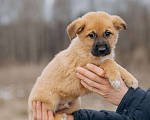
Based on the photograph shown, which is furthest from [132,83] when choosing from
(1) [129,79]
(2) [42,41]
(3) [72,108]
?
(2) [42,41]

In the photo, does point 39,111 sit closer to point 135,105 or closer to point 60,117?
point 60,117

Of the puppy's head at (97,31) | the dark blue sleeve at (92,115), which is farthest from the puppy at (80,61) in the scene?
the dark blue sleeve at (92,115)

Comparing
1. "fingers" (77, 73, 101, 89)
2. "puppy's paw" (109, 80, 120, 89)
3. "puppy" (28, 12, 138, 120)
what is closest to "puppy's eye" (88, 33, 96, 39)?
"puppy" (28, 12, 138, 120)

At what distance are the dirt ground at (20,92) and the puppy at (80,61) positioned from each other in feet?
23.3

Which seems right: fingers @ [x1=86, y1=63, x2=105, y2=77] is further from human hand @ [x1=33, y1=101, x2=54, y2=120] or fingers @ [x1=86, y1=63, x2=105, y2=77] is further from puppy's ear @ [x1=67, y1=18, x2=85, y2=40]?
human hand @ [x1=33, y1=101, x2=54, y2=120]

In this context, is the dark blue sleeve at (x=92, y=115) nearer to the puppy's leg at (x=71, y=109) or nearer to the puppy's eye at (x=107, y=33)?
the puppy's leg at (x=71, y=109)

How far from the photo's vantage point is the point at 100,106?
34.2ft

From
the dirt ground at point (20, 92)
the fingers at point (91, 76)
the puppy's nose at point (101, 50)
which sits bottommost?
the dirt ground at point (20, 92)

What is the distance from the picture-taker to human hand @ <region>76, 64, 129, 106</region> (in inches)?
110

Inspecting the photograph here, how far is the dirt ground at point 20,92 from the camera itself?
10.6 m

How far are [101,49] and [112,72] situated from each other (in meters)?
0.37

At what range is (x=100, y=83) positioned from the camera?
9.39ft

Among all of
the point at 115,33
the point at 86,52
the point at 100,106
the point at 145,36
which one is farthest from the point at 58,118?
the point at 145,36

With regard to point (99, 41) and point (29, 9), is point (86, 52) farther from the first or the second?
point (29, 9)
